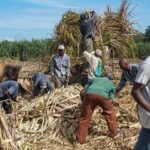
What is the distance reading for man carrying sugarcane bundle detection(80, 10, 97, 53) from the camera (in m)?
13.2

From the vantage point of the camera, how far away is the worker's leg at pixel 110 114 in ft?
27.7

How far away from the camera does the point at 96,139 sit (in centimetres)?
895

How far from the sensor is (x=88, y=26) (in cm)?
1324

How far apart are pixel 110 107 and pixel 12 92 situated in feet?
5.69

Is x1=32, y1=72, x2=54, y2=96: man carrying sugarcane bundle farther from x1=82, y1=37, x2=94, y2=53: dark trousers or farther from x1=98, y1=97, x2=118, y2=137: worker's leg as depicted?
x1=98, y1=97, x2=118, y2=137: worker's leg

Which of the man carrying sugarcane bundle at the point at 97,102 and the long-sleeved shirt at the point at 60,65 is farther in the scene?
the long-sleeved shirt at the point at 60,65

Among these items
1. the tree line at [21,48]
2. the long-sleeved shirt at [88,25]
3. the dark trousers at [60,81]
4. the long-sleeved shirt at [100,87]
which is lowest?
the tree line at [21,48]

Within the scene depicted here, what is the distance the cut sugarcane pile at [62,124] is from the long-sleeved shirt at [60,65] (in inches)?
64.1

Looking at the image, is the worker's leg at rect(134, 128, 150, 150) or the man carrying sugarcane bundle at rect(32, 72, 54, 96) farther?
the man carrying sugarcane bundle at rect(32, 72, 54, 96)

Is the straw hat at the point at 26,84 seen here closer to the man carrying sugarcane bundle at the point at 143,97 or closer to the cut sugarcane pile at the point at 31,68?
the cut sugarcane pile at the point at 31,68

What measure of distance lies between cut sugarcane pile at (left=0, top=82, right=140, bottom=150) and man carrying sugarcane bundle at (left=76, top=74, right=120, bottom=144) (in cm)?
22

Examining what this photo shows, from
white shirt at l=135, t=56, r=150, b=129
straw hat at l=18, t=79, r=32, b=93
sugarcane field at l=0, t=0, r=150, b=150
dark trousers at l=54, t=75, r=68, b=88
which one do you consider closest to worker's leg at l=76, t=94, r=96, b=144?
sugarcane field at l=0, t=0, r=150, b=150

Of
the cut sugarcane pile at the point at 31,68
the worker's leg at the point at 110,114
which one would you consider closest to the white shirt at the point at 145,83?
the worker's leg at the point at 110,114

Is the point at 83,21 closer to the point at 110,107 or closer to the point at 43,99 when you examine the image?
the point at 43,99
